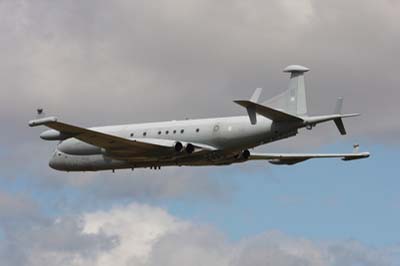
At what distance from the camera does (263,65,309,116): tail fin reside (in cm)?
9669

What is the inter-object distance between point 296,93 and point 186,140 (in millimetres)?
8755

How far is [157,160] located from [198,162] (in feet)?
9.94

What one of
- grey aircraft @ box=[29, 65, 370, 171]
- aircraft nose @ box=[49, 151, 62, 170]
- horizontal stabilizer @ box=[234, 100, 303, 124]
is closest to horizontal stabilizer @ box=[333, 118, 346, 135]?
grey aircraft @ box=[29, 65, 370, 171]

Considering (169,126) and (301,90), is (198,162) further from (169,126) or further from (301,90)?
(301,90)

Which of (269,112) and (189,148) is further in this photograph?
(189,148)

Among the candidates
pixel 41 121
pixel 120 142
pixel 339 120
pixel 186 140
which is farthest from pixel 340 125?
pixel 41 121

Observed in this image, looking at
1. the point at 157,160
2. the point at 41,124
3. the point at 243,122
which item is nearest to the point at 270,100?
the point at 243,122

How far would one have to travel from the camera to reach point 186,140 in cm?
9962

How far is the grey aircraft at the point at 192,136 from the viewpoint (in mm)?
95438

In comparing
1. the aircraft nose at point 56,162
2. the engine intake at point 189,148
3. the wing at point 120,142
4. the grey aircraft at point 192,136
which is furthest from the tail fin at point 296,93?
the aircraft nose at point 56,162

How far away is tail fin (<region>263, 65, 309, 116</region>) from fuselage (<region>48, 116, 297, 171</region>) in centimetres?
174

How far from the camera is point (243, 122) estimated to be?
97500mm

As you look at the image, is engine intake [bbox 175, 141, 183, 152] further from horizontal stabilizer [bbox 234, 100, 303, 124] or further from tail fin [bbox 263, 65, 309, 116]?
tail fin [bbox 263, 65, 309, 116]

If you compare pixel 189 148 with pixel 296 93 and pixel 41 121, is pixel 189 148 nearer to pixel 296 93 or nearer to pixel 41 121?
pixel 296 93
